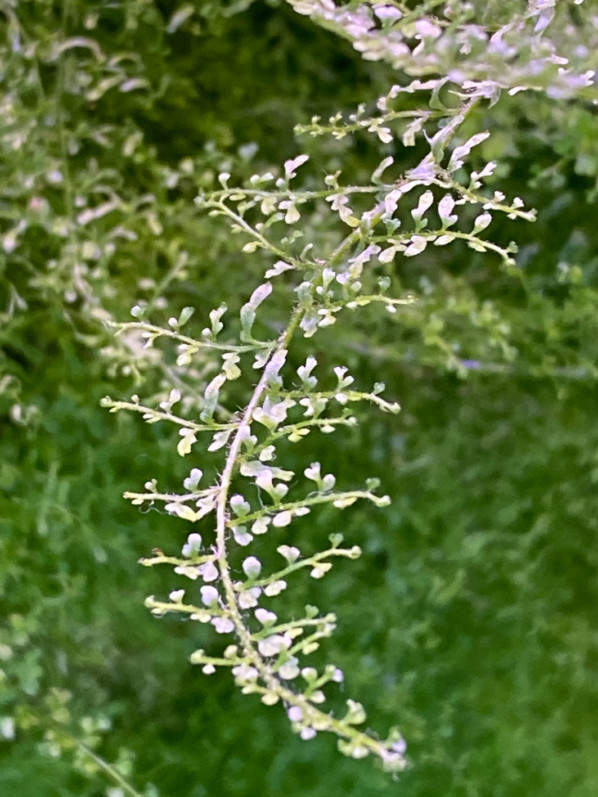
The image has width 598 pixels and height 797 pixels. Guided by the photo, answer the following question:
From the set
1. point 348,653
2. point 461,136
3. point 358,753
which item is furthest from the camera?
point 348,653

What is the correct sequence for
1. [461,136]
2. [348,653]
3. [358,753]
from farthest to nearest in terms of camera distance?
[348,653]
[461,136]
[358,753]

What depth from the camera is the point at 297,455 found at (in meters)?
0.80

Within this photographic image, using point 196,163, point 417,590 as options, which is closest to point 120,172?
point 196,163

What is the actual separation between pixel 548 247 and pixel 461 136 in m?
0.20

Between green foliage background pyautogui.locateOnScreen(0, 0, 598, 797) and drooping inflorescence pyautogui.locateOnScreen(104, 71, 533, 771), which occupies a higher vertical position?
drooping inflorescence pyautogui.locateOnScreen(104, 71, 533, 771)

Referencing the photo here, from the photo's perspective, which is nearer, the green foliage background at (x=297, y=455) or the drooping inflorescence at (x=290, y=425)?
the drooping inflorescence at (x=290, y=425)

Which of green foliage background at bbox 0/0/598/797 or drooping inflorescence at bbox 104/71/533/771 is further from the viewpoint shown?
green foliage background at bbox 0/0/598/797

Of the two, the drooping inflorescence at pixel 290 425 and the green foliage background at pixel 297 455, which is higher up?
the drooping inflorescence at pixel 290 425

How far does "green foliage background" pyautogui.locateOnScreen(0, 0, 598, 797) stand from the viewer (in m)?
0.73

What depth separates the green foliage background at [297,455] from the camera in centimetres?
73

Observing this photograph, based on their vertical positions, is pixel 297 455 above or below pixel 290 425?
below

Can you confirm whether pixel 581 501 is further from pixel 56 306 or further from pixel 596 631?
pixel 56 306

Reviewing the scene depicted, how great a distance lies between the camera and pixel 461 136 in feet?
2.18

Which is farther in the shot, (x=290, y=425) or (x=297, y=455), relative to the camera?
(x=297, y=455)
